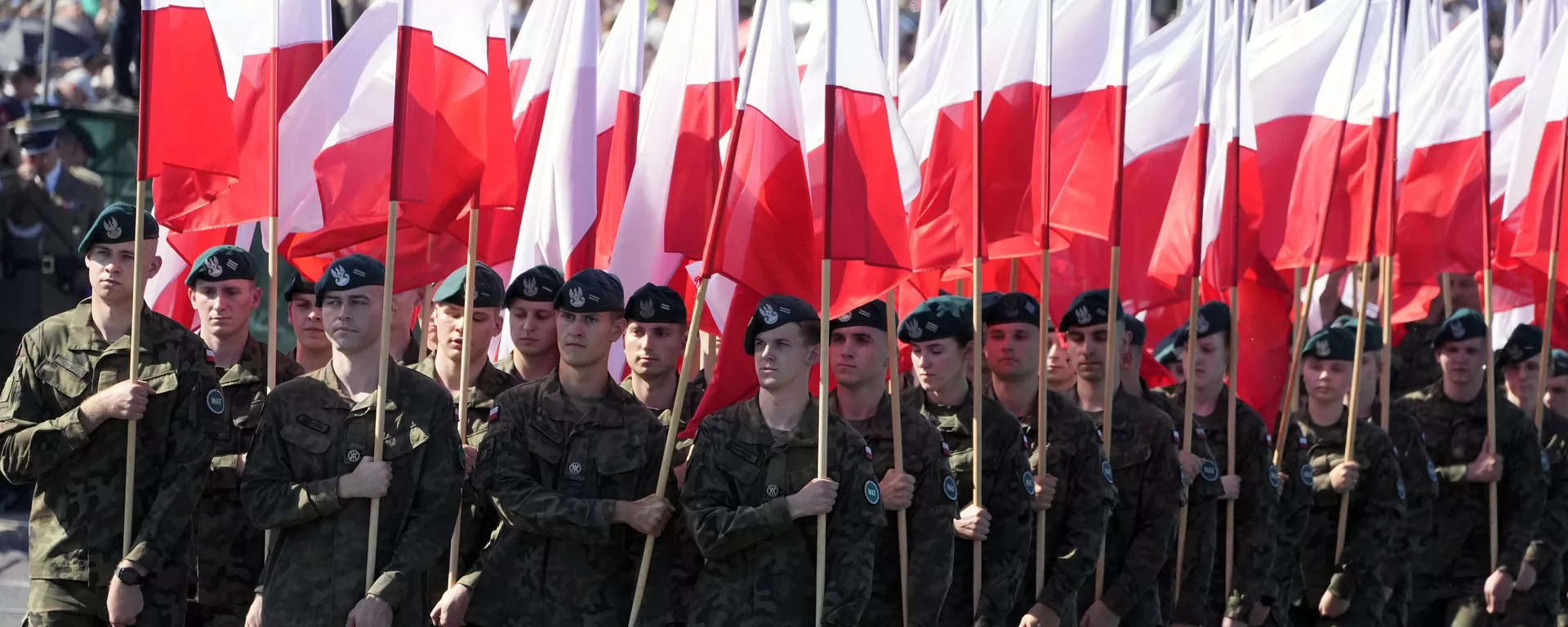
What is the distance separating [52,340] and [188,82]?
3.59 ft

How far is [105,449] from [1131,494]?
4193 mm

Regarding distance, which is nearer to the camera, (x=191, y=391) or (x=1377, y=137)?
(x=191, y=391)

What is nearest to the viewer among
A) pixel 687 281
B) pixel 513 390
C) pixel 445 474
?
pixel 445 474

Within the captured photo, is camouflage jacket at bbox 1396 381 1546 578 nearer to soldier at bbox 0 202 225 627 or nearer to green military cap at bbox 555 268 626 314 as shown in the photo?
green military cap at bbox 555 268 626 314

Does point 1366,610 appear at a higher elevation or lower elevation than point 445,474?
lower

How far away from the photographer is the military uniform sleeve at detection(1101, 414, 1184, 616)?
8.78 metres

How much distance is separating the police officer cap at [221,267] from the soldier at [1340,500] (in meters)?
5.19

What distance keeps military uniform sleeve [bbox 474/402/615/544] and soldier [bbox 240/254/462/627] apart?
0.20 metres

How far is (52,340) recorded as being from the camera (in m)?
7.56

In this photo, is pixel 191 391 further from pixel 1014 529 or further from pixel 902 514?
pixel 1014 529

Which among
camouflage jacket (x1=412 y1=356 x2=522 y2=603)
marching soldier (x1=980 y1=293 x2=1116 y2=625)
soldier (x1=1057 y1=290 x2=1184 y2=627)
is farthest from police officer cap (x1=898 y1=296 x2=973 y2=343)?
camouflage jacket (x1=412 y1=356 x2=522 y2=603)

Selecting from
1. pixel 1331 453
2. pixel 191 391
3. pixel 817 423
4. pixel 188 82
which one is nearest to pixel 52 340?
pixel 191 391

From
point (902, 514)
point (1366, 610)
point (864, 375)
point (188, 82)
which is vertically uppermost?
point (188, 82)

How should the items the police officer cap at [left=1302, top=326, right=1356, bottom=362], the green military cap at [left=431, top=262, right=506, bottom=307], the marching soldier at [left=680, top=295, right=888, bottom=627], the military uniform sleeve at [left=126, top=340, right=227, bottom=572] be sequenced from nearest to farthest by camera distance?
1. the marching soldier at [left=680, top=295, right=888, bottom=627]
2. the military uniform sleeve at [left=126, top=340, right=227, bottom=572]
3. the green military cap at [left=431, top=262, right=506, bottom=307]
4. the police officer cap at [left=1302, top=326, right=1356, bottom=362]
